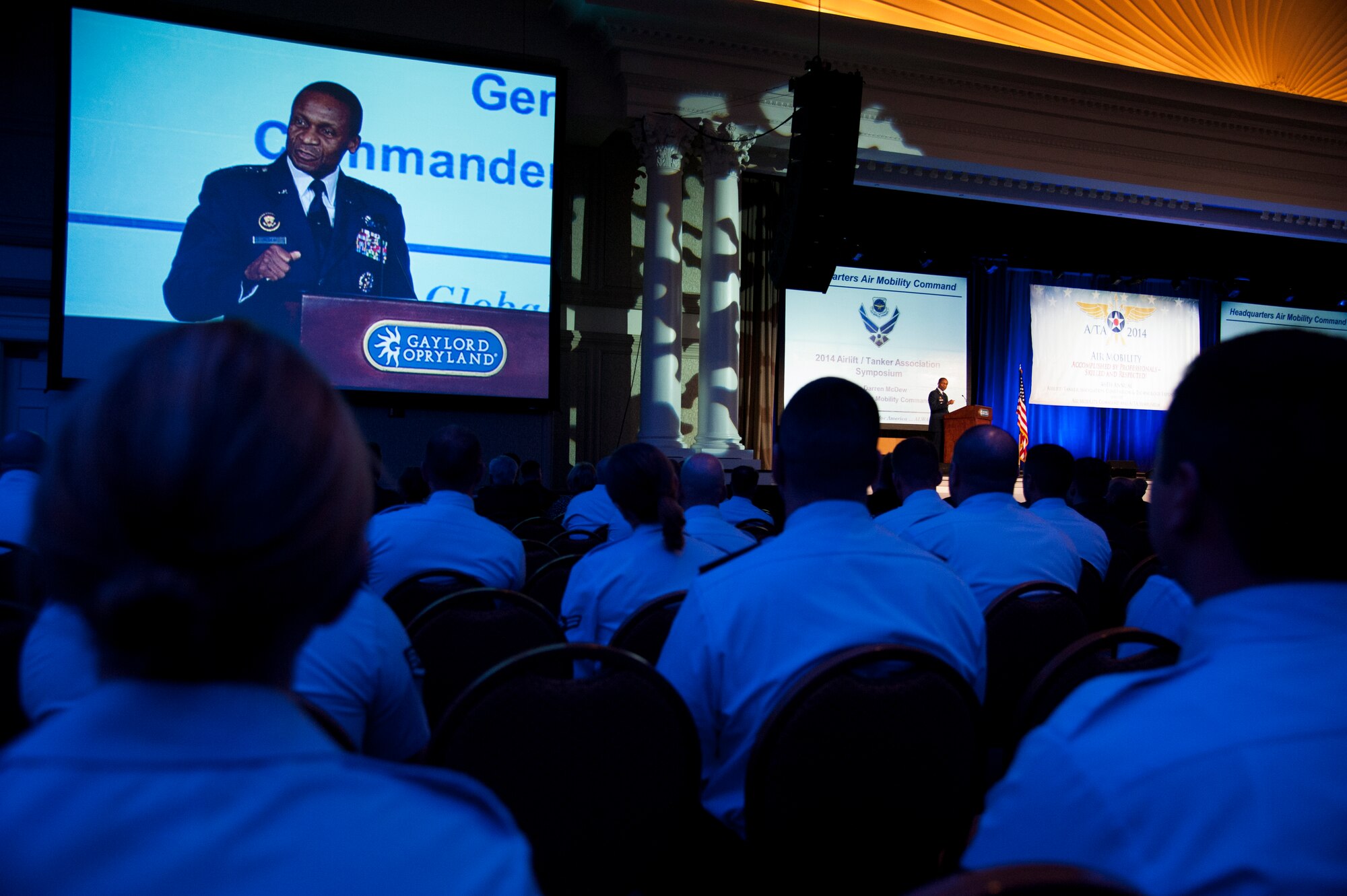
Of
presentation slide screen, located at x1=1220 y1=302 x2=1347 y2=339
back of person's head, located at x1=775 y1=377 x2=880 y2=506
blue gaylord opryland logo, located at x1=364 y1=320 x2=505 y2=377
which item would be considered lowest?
back of person's head, located at x1=775 y1=377 x2=880 y2=506

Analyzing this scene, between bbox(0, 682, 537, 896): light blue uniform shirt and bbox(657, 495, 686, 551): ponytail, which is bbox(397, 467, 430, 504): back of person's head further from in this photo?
bbox(0, 682, 537, 896): light blue uniform shirt

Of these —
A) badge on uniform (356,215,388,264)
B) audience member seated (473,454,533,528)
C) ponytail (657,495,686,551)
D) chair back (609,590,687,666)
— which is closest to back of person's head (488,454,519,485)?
audience member seated (473,454,533,528)

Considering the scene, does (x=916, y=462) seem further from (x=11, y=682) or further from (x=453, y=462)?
(x=11, y=682)

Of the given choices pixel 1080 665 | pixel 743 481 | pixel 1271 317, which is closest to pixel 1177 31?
pixel 1271 317

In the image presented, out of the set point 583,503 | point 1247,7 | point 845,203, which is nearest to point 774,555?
point 583,503

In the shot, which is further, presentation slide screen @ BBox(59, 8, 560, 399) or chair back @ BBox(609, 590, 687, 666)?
presentation slide screen @ BBox(59, 8, 560, 399)

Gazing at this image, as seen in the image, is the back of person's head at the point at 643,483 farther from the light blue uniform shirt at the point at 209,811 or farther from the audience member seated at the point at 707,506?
the light blue uniform shirt at the point at 209,811

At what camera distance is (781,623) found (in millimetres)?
1589

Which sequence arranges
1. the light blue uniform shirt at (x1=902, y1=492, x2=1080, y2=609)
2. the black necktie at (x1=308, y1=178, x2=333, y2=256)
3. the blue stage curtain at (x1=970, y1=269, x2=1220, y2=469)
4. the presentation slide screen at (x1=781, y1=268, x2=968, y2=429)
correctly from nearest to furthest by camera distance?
1. the light blue uniform shirt at (x1=902, y1=492, x2=1080, y2=609)
2. the black necktie at (x1=308, y1=178, x2=333, y2=256)
3. the presentation slide screen at (x1=781, y1=268, x2=968, y2=429)
4. the blue stage curtain at (x1=970, y1=269, x2=1220, y2=469)

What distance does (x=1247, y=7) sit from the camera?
12203 millimetres

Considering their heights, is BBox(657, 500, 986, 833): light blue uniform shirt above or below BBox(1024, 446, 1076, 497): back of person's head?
below

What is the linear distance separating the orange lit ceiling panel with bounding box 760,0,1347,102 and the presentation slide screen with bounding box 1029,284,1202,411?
3321 millimetres

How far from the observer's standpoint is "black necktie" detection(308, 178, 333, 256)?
790 centimetres

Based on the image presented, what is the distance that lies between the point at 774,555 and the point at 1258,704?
957mm
